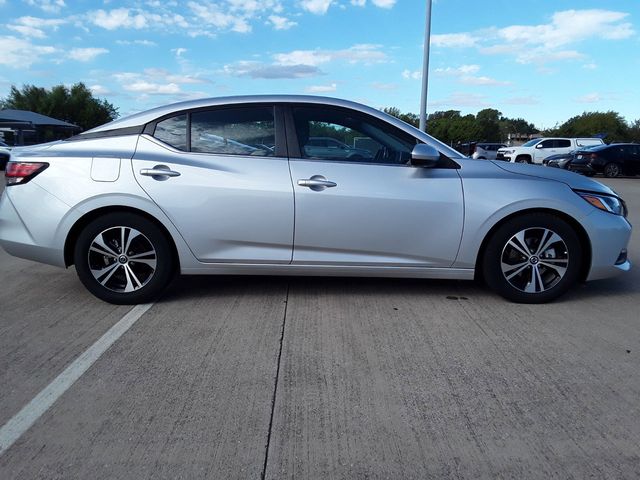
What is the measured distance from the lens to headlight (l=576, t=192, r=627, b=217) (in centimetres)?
472

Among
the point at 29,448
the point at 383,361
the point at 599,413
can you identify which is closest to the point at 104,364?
the point at 29,448

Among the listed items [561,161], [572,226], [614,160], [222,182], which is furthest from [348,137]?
[561,161]

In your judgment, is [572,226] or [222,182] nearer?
[222,182]

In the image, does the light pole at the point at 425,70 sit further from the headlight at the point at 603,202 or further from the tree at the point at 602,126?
the tree at the point at 602,126

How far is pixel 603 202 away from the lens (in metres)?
4.75

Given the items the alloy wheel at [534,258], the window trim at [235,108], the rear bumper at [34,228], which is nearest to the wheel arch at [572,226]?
the alloy wheel at [534,258]

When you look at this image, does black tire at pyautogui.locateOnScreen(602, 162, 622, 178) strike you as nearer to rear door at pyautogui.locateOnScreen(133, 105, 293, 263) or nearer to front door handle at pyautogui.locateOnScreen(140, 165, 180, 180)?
rear door at pyautogui.locateOnScreen(133, 105, 293, 263)

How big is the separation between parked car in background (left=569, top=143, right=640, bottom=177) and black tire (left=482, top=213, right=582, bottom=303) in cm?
2139

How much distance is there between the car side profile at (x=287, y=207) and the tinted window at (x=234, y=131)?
0.04ft

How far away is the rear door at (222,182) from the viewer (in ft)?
14.8

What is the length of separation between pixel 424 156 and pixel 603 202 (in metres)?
1.61

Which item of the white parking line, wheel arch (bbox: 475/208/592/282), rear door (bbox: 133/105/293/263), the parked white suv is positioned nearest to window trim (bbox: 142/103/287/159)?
rear door (bbox: 133/105/293/263)

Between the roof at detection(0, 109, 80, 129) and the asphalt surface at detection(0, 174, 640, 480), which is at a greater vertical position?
the roof at detection(0, 109, 80, 129)

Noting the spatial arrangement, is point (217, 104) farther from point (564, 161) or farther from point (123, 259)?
point (564, 161)
